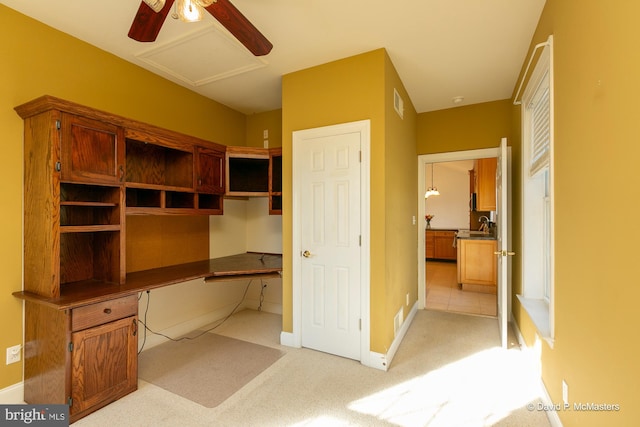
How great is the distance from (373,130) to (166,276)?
2188 millimetres

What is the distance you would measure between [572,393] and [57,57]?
13.0ft

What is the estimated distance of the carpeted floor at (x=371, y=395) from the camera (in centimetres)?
183

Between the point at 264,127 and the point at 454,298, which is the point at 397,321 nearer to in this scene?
the point at 454,298

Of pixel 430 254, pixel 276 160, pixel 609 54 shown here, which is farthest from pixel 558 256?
pixel 430 254

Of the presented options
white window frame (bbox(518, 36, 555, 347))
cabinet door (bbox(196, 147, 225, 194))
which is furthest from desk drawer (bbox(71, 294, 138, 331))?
white window frame (bbox(518, 36, 555, 347))

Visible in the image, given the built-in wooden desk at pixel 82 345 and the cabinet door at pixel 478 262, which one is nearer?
the built-in wooden desk at pixel 82 345

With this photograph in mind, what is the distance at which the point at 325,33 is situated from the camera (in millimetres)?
2229

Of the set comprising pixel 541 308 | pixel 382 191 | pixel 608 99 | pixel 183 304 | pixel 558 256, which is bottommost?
pixel 183 304

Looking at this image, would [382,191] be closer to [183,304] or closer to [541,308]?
[541,308]

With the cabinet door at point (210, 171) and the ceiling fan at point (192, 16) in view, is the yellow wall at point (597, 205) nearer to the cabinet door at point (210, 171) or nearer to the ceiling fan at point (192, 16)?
the ceiling fan at point (192, 16)

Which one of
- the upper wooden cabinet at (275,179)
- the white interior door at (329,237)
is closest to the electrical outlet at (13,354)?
the white interior door at (329,237)

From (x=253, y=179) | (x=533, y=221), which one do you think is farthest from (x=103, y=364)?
(x=533, y=221)

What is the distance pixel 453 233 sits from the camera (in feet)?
25.5

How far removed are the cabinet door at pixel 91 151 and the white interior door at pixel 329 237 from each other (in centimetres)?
142
